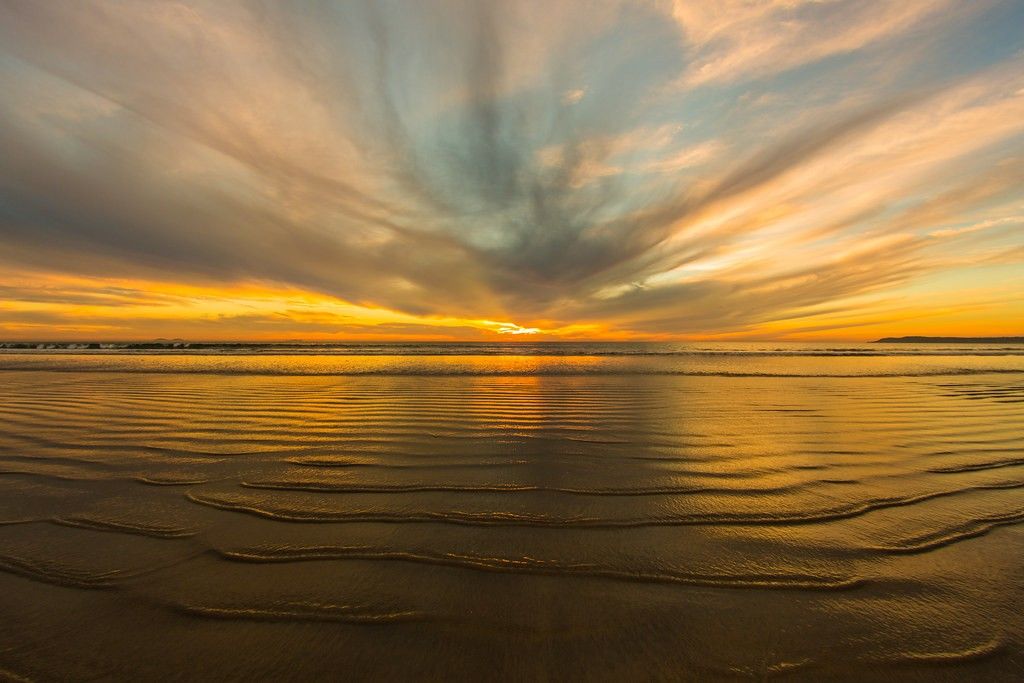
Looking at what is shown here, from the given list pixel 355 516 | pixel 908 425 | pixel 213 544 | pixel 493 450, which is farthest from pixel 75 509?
pixel 908 425

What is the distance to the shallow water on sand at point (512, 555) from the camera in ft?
8.16

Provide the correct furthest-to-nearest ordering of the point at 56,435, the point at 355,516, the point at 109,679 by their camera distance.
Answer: the point at 56,435, the point at 355,516, the point at 109,679

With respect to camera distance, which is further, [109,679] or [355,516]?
[355,516]

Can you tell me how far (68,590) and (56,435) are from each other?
771 centimetres

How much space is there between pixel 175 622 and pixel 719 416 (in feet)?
35.7

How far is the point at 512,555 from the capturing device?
3.63m

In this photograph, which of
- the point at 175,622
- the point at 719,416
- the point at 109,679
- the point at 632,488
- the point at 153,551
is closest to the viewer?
the point at 109,679

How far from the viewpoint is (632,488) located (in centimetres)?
534

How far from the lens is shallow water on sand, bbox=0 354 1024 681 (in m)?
2.49

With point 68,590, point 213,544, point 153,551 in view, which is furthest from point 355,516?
point 68,590

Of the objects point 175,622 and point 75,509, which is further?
point 75,509

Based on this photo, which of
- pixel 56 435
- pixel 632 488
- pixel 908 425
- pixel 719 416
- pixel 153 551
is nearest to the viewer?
pixel 153 551

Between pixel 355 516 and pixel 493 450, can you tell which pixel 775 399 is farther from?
pixel 355 516

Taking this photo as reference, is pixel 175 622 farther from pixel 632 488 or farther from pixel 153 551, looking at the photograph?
pixel 632 488
